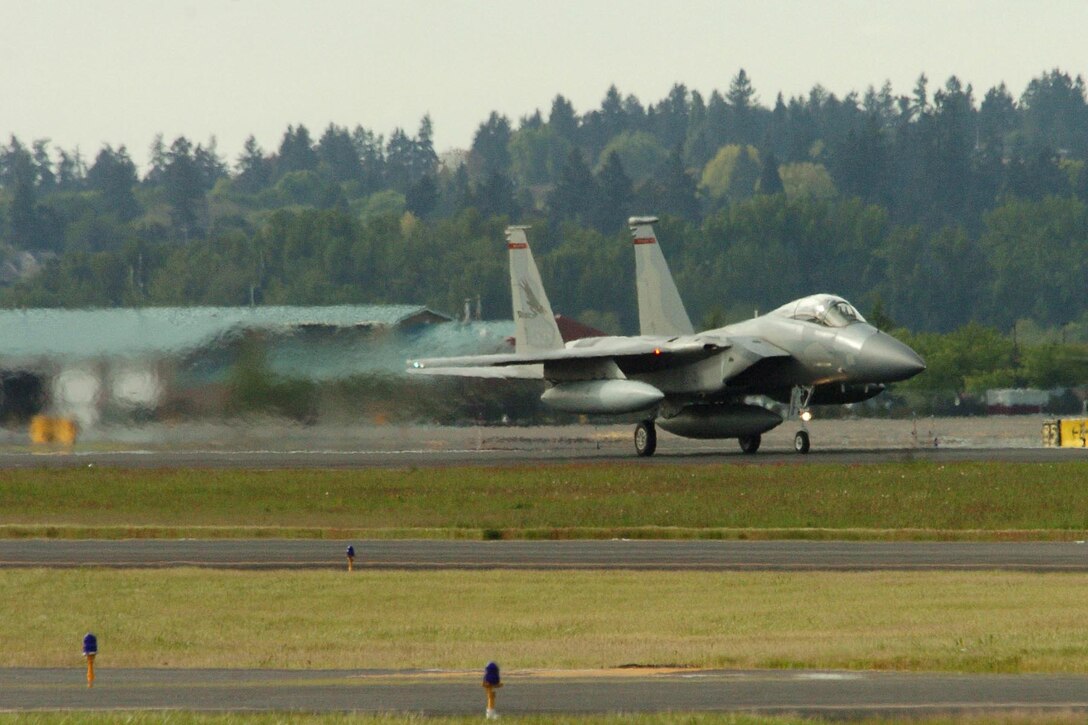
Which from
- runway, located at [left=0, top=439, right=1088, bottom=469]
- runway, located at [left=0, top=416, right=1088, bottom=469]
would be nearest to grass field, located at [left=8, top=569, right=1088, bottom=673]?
runway, located at [left=0, top=439, right=1088, bottom=469]

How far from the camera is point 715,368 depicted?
155 feet

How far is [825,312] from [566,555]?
19012 mm

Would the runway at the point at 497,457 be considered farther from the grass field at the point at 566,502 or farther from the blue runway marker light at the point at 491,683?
the blue runway marker light at the point at 491,683

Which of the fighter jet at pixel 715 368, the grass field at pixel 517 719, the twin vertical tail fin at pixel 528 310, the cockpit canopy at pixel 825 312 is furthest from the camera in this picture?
the twin vertical tail fin at pixel 528 310

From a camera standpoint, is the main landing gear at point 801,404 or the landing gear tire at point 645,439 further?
the landing gear tire at point 645,439

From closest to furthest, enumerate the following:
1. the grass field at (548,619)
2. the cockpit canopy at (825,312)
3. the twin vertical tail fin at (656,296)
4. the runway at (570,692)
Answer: the runway at (570,692) < the grass field at (548,619) < the cockpit canopy at (825,312) < the twin vertical tail fin at (656,296)

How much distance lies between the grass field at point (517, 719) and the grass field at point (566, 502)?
57.5 ft

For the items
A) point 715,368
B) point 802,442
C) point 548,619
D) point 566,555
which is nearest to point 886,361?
point 802,442

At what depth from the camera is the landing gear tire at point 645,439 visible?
159ft

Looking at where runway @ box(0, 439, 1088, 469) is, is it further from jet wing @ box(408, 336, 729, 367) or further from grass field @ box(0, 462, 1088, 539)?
jet wing @ box(408, 336, 729, 367)

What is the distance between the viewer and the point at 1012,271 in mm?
155625

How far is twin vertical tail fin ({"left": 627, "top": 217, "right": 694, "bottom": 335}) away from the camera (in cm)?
5256

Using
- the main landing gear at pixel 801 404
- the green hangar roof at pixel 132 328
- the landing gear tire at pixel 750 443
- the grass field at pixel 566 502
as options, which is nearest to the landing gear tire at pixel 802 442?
the main landing gear at pixel 801 404

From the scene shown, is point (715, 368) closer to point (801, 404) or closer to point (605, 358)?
point (801, 404)
